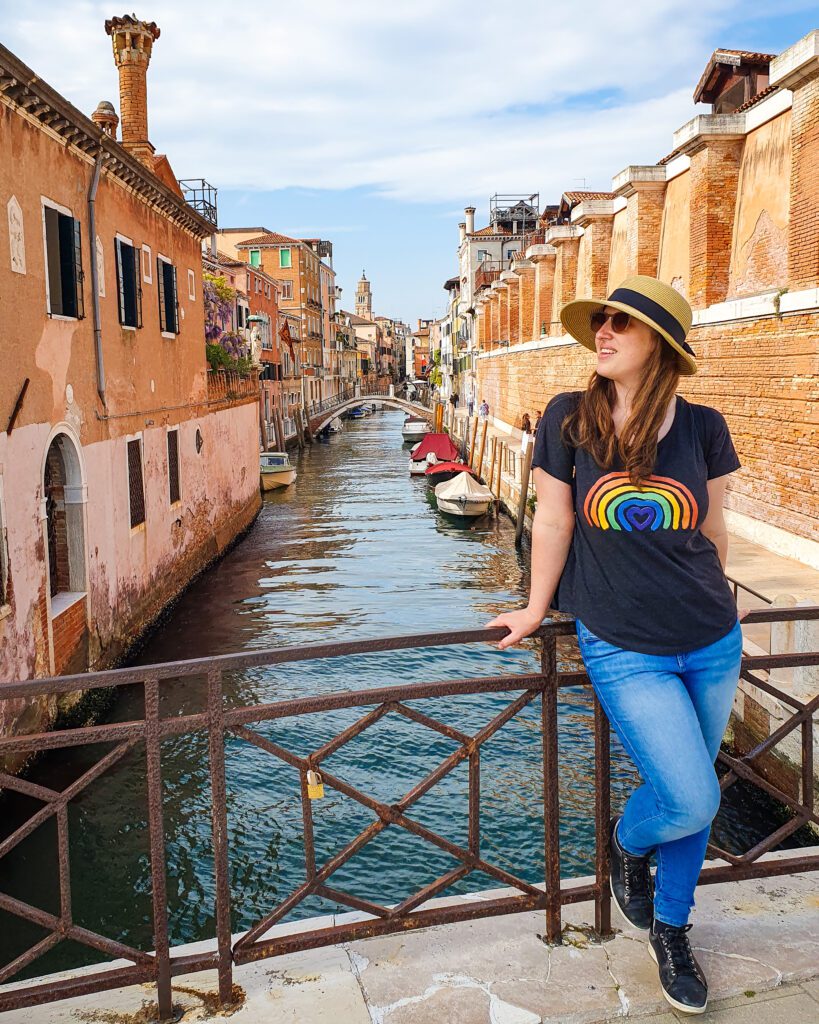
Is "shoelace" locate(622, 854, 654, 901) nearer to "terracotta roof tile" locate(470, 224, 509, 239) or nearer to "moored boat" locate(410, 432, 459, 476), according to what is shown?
"moored boat" locate(410, 432, 459, 476)

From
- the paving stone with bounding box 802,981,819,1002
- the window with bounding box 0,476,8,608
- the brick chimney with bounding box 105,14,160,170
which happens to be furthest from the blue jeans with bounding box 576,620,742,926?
the brick chimney with bounding box 105,14,160,170

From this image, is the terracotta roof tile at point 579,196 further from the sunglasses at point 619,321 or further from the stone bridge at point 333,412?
the stone bridge at point 333,412

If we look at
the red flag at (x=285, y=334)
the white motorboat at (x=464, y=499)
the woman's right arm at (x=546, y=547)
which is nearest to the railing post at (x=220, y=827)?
the woman's right arm at (x=546, y=547)

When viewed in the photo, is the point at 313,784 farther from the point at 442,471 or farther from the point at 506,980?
the point at 442,471

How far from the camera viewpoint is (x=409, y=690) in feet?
7.73

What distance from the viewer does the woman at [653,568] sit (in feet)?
6.76

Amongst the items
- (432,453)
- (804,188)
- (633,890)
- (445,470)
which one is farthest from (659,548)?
(432,453)

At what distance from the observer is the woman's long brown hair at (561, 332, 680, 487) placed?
6.79ft

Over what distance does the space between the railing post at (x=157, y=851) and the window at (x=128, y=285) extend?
9.23 metres

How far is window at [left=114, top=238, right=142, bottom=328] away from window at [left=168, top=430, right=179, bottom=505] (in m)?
2.48

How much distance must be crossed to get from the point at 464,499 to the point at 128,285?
1248 centimetres

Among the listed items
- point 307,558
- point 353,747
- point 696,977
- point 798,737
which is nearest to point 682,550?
point 696,977

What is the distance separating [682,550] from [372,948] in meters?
1.35

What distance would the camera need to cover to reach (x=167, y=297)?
13.3 meters
